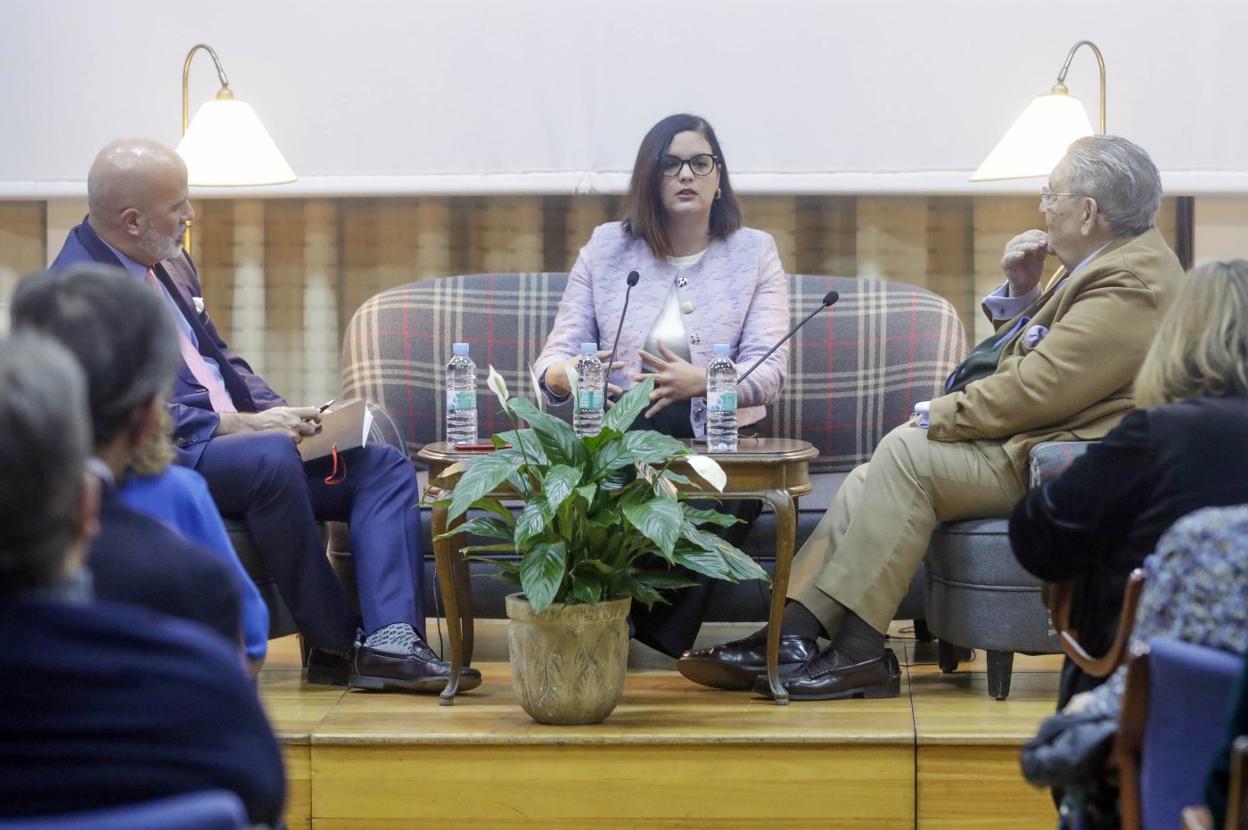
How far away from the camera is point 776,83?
4148mm

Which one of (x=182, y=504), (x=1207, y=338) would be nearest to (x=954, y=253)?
(x=1207, y=338)

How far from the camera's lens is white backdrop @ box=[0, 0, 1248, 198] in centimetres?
408

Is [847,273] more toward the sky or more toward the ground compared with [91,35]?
more toward the ground

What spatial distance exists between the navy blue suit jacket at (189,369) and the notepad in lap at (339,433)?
0.64 feet

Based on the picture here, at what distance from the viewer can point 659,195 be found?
351cm

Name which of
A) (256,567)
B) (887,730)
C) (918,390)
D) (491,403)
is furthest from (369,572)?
(918,390)

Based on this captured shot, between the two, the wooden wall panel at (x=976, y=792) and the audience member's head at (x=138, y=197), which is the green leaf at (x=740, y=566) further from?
the audience member's head at (x=138, y=197)

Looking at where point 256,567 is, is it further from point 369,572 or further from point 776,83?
point 776,83

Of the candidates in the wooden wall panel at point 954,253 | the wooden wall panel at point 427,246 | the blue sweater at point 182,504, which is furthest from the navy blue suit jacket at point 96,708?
the wooden wall panel at point 954,253

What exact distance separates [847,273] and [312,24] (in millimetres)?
1638

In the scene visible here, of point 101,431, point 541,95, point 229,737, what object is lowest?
point 229,737

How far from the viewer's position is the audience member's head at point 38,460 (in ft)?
3.43

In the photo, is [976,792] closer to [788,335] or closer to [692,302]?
[788,335]

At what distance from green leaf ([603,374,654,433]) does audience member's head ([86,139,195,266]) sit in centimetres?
102
